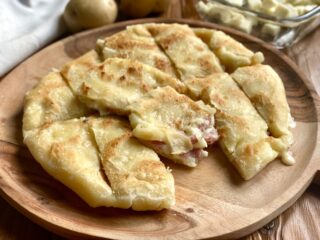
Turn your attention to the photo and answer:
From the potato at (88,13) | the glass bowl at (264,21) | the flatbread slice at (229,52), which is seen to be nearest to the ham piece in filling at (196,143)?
the flatbread slice at (229,52)

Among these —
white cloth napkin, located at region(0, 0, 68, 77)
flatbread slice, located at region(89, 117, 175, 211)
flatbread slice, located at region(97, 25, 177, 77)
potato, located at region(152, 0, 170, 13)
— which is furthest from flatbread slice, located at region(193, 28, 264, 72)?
white cloth napkin, located at region(0, 0, 68, 77)

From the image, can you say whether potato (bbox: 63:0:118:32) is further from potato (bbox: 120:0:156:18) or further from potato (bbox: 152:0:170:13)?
potato (bbox: 152:0:170:13)

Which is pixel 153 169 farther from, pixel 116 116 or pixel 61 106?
pixel 61 106

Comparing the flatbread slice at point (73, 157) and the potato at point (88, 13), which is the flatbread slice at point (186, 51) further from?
the flatbread slice at point (73, 157)

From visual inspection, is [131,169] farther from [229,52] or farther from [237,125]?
[229,52]

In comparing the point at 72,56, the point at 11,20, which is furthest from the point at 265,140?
the point at 11,20

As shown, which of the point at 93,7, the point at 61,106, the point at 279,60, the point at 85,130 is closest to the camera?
the point at 85,130
